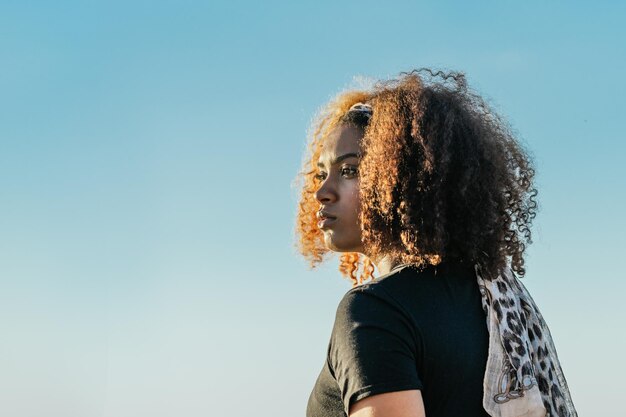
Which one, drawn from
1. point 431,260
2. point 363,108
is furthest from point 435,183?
point 363,108

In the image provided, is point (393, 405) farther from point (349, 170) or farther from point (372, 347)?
point (349, 170)

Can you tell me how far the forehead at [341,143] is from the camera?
401 centimetres

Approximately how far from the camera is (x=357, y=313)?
10.4 feet

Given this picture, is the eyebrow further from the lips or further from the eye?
the lips

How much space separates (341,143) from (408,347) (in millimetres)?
1240

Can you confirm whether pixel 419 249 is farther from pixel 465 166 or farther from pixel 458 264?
pixel 465 166

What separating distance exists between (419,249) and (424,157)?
42 centimetres

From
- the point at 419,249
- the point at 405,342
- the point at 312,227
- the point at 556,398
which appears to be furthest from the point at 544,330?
the point at 312,227

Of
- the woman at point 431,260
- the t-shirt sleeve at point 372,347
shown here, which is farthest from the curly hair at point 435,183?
the t-shirt sleeve at point 372,347

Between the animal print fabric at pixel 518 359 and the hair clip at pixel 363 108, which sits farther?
the hair clip at pixel 363 108

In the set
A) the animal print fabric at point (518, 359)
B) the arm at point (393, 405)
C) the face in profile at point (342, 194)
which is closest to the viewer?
the arm at point (393, 405)

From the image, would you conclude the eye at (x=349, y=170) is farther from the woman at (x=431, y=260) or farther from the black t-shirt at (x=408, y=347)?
the black t-shirt at (x=408, y=347)

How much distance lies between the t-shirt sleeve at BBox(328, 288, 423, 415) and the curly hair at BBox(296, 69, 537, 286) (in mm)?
408

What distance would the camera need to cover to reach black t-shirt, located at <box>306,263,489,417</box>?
121 inches
